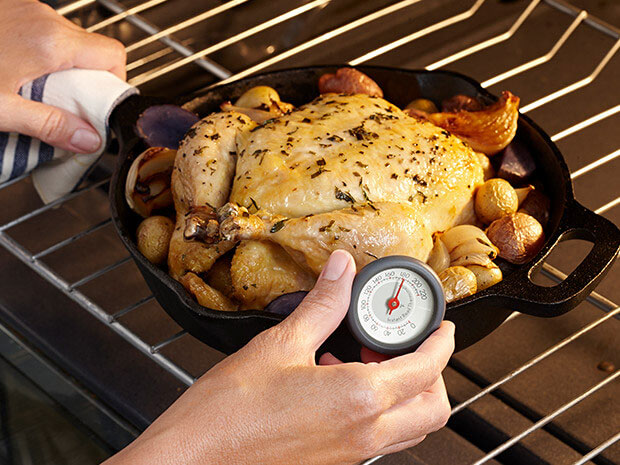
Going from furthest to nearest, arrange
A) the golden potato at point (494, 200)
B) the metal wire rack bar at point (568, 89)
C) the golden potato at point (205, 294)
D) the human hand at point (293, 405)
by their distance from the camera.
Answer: the metal wire rack bar at point (568, 89) < the golden potato at point (494, 200) < the golden potato at point (205, 294) < the human hand at point (293, 405)

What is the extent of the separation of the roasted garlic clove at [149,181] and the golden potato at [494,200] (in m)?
0.55

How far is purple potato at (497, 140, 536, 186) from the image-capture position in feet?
4.64

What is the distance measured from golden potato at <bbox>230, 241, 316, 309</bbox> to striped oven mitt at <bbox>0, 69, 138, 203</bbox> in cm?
52

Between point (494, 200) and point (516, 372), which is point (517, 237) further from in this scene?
point (516, 372)

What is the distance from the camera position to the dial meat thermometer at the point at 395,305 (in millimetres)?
1059

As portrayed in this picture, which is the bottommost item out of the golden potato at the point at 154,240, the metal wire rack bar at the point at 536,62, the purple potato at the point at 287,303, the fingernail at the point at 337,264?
the golden potato at the point at 154,240

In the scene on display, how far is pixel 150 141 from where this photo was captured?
4.69 feet

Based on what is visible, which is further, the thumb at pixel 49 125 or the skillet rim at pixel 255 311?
the thumb at pixel 49 125

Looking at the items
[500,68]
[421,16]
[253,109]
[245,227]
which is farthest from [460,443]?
[421,16]

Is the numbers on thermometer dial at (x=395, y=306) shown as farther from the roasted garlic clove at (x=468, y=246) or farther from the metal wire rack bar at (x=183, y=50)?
the metal wire rack bar at (x=183, y=50)

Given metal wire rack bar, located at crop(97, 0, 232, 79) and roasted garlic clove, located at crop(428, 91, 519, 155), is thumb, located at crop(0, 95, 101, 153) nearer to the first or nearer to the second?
metal wire rack bar, located at crop(97, 0, 232, 79)

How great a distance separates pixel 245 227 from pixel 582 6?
1.61 m

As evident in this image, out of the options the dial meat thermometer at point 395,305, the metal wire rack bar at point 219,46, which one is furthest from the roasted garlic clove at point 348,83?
the dial meat thermometer at point 395,305

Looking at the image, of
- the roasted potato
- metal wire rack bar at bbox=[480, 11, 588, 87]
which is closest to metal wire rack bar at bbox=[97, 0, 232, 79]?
metal wire rack bar at bbox=[480, 11, 588, 87]
